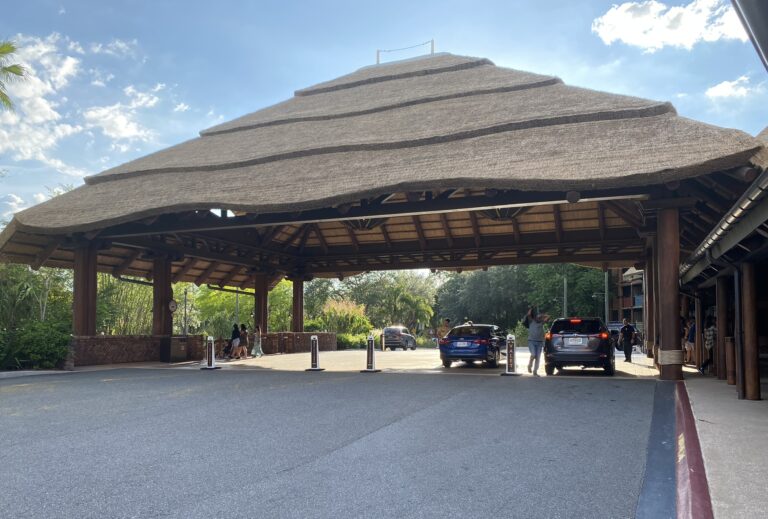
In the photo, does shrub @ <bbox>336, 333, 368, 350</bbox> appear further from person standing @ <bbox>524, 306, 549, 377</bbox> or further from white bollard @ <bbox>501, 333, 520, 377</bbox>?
white bollard @ <bbox>501, 333, 520, 377</bbox>

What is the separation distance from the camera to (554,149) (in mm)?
15594

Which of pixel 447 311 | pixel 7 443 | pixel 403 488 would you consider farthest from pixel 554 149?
pixel 447 311

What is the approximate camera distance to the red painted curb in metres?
4.79

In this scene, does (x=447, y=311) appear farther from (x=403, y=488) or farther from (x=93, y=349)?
(x=403, y=488)

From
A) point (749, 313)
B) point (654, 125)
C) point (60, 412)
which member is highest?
point (654, 125)

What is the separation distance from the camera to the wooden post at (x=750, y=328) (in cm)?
1041

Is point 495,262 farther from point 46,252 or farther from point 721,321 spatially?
point 46,252

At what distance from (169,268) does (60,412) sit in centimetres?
1526

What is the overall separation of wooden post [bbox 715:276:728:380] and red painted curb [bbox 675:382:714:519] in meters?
5.47

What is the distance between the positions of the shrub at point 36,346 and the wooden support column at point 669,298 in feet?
55.7

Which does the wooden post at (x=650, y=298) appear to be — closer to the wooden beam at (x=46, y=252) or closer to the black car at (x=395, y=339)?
the black car at (x=395, y=339)

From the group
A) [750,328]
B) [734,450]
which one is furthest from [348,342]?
[734,450]

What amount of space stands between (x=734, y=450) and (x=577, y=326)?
395 inches

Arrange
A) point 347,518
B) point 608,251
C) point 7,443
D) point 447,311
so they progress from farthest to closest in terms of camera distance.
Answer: point 447,311, point 608,251, point 7,443, point 347,518
